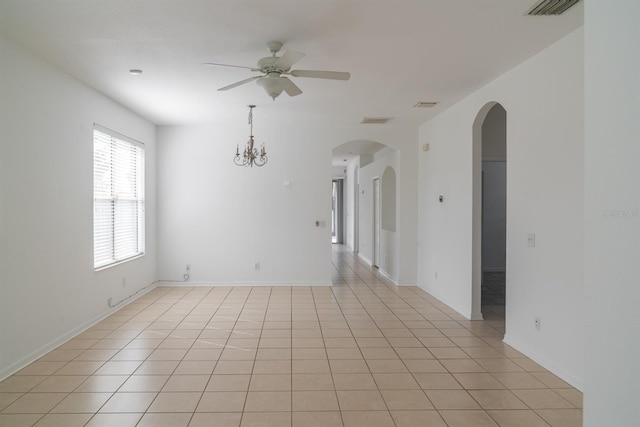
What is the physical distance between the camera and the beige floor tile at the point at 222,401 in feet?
8.41

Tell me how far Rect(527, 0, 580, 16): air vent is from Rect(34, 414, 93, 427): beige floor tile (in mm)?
3867

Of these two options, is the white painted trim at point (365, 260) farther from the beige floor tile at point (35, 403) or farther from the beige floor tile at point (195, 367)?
the beige floor tile at point (35, 403)

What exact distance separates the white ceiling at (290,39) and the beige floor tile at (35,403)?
261cm

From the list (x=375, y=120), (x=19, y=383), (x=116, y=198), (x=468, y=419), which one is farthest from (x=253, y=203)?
(x=468, y=419)

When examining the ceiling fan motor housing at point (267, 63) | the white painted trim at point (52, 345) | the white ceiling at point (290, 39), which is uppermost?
the white ceiling at point (290, 39)

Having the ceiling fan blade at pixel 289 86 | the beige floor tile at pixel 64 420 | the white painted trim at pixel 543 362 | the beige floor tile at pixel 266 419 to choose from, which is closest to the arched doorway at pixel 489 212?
the white painted trim at pixel 543 362

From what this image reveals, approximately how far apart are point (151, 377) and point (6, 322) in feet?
3.89

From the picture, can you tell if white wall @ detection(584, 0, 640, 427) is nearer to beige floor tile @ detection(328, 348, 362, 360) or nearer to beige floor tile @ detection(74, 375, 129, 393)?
beige floor tile @ detection(328, 348, 362, 360)

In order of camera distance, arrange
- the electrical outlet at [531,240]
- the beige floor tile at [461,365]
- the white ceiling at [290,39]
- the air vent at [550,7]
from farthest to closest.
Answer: the electrical outlet at [531,240] < the beige floor tile at [461,365] < the white ceiling at [290,39] < the air vent at [550,7]

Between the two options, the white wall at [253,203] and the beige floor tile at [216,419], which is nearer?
the beige floor tile at [216,419]

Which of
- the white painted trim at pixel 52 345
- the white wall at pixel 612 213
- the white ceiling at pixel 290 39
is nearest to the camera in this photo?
the white wall at pixel 612 213

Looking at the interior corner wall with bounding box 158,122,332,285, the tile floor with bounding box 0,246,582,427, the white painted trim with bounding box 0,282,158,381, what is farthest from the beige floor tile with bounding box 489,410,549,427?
the interior corner wall with bounding box 158,122,332,285

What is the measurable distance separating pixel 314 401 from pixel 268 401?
31 cm

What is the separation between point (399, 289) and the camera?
6.30 m
